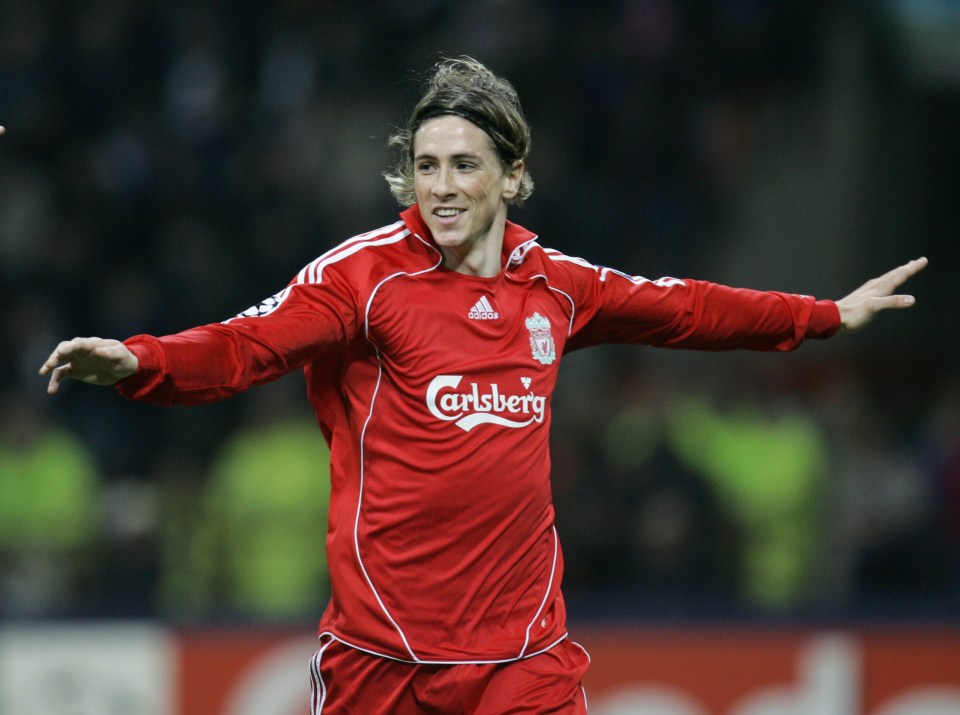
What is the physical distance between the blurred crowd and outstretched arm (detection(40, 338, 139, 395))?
157 inches

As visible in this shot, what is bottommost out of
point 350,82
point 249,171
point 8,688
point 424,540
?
point 8,688

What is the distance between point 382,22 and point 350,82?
63 centimetres

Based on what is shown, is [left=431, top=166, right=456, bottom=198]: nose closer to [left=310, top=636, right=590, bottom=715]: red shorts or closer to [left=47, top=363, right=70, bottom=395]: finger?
[left=47, top=363, right=70, bottom=395]: finger

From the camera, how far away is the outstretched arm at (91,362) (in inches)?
121

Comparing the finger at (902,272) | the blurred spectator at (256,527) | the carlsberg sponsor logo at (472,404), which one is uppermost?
the finger at (902,272)

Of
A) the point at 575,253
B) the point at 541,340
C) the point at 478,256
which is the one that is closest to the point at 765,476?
the point at 575,253

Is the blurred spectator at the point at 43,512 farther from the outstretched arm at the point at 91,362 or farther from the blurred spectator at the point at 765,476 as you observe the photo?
the outstretched arm at the point at 91,362

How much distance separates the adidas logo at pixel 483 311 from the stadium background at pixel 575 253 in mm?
3420

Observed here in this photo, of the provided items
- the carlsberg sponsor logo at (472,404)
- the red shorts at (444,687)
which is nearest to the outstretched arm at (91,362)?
the carlsberg sponsor logo at (472,404)

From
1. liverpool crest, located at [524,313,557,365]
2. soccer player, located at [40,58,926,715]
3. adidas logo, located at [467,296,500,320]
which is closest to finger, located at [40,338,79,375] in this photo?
soccer player, located at [40,58,926,715]

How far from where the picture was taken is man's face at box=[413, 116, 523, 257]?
3723mm

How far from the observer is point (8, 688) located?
22.2ft

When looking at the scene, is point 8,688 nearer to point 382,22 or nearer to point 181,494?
point 181,494

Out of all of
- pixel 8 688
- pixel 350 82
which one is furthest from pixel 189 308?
pixel 8 688
